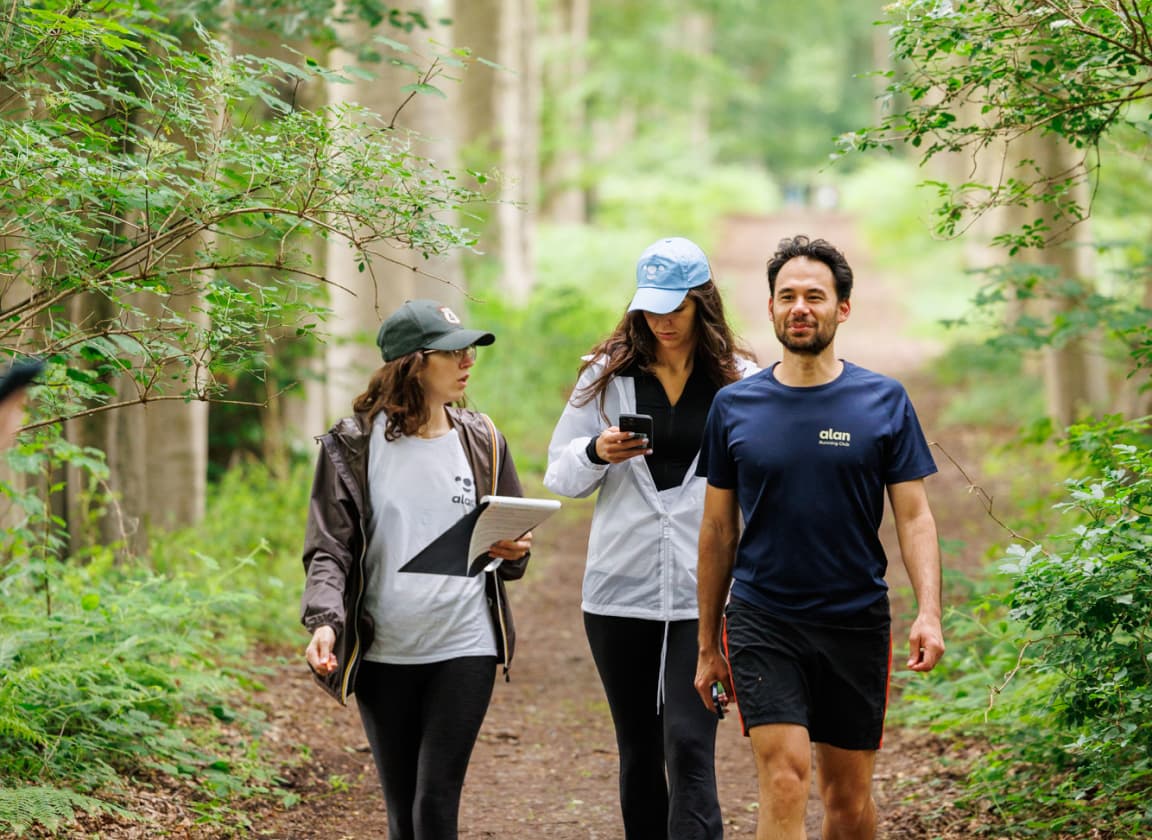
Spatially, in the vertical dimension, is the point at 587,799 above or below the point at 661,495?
below

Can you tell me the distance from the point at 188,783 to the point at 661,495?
2.51 meters

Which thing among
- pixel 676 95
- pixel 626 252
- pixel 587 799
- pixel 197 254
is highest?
pixel 676 95

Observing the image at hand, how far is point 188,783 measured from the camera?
5676 mm

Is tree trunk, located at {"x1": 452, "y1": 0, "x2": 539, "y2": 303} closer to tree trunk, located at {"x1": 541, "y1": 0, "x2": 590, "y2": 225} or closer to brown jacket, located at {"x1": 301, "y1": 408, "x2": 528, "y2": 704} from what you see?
tree trunk, located at {"x1": 541, "y1": 0, "x2": 590, "y2": 225}

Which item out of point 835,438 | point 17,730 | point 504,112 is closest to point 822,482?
point 835,438

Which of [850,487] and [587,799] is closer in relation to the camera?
[850,487]

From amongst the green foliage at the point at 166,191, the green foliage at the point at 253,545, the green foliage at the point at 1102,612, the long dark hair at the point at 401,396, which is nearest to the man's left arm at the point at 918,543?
the green foliage at the point at 1102,612

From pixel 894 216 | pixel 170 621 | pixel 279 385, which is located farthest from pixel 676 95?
pixel 170 621

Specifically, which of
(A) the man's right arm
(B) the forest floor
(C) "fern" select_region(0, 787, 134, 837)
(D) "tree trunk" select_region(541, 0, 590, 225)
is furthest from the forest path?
(D) "tree trunk" select_region(541, 0, 590, 225)

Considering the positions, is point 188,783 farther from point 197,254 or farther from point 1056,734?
point 1056,734

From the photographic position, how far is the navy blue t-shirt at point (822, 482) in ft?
13.2

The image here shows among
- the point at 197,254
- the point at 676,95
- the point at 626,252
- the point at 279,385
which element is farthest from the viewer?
the point at 676,95

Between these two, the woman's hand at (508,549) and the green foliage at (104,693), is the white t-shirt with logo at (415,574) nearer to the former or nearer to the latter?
the woman's hand at (508,549)

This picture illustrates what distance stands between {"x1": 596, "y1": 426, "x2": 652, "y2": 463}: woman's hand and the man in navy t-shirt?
0.32 meters
